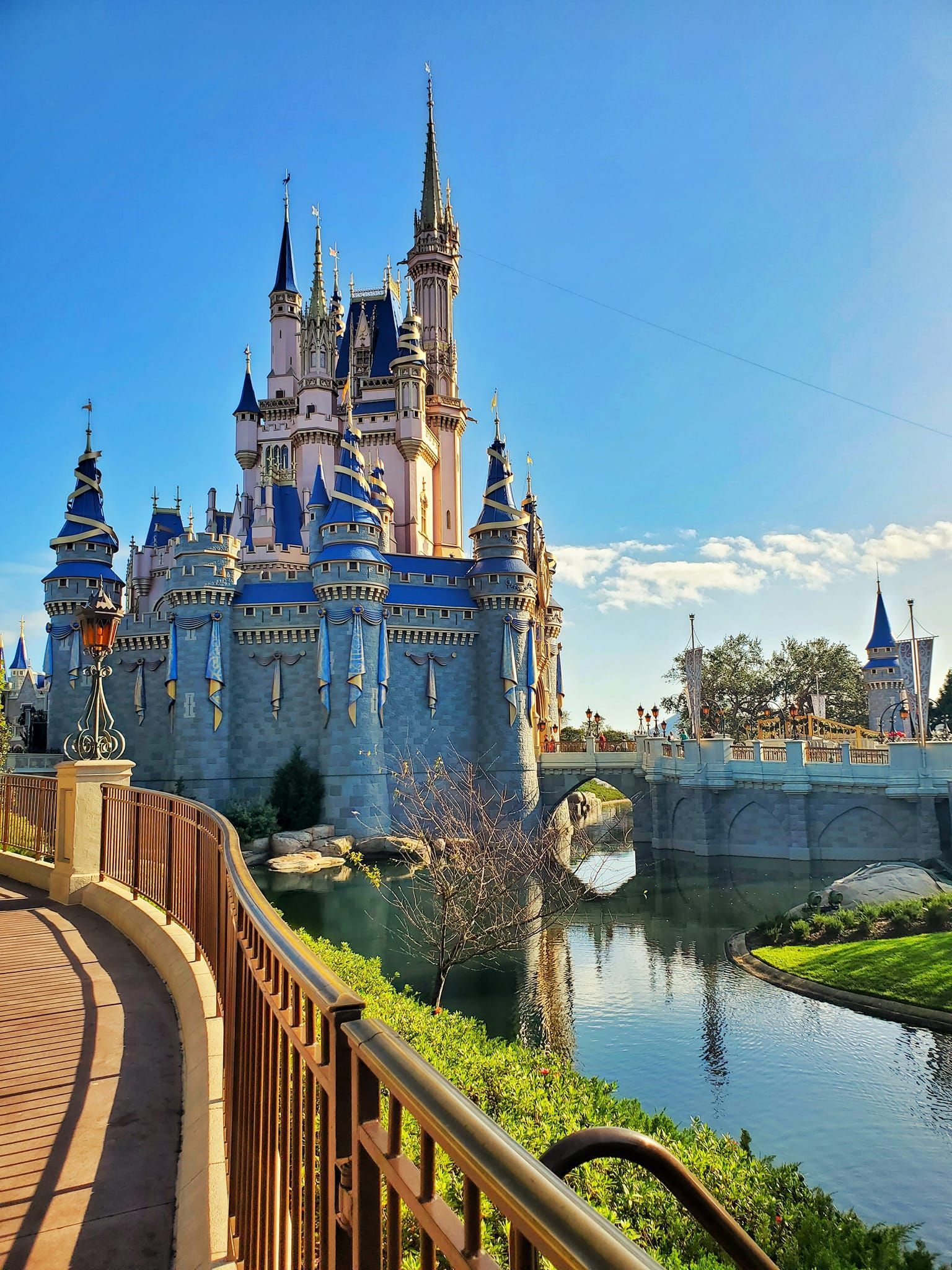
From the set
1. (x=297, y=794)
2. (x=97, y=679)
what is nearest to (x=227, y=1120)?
(x=97, y=679)

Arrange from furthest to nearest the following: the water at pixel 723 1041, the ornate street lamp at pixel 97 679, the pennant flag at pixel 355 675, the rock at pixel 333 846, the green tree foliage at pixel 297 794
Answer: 1. the pennant flag at pixel 355 675
2. the green tree foliage at pixel 297 794
3. the rock at pixel 333 846
4. the water at pixel 723 1041
5. the ornate street lamp at pixel 97 679

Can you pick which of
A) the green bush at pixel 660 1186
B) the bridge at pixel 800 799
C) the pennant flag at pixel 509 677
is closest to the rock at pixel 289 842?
the pennant flag at pixel 509 677

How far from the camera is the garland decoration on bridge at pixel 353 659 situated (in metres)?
32.9

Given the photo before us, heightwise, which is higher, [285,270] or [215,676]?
[285,270]

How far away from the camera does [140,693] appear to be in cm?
3575

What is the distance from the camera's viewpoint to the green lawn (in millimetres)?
14352

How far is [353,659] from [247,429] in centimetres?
2061

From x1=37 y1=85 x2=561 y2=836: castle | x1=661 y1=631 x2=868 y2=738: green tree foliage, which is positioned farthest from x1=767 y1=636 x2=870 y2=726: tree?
x1=37 y1=85 x2=561 y2=836: castle

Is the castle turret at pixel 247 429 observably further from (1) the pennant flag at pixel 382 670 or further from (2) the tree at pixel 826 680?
(2) the tree at pixel 826 680

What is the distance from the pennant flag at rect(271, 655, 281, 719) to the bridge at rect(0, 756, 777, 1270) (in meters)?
26.7

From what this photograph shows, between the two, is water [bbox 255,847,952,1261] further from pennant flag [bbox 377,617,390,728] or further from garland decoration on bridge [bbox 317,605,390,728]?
pennant flag [bbox 377,617,390,728]

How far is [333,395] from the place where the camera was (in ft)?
150

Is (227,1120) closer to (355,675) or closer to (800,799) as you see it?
(800,799)

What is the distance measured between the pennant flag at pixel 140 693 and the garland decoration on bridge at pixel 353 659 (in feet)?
25.5
